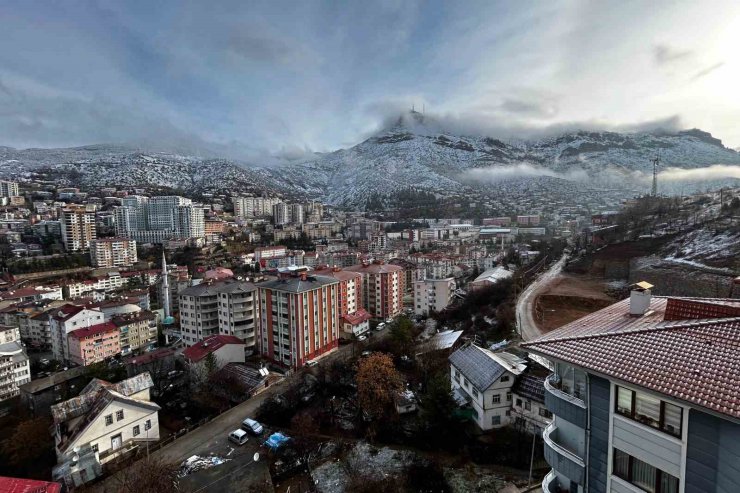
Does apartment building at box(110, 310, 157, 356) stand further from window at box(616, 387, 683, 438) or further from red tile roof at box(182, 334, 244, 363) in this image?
window at box(616, 387, 683, 438)

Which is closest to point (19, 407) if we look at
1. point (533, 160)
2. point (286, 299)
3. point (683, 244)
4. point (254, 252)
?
point (286, 299)

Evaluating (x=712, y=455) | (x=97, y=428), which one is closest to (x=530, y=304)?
(x=712, y=455)

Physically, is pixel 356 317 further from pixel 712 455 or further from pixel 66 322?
pixel 712 455

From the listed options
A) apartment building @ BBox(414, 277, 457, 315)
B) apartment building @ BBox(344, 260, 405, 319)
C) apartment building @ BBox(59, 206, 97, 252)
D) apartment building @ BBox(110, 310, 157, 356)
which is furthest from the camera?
apartment building @ BBox(59, 206, 97, 252)

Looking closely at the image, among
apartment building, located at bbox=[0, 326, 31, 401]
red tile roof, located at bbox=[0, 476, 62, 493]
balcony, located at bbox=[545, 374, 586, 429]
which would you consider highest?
balcony, located at bbox=[545, 374, 586, 429]

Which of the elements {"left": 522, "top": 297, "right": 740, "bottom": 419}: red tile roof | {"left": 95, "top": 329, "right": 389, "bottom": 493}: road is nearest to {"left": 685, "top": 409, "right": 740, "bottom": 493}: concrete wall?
{"left": 522, "top": 297, "right": 740, "bottom": 419}: red tile roof

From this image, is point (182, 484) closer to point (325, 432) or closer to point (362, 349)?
point (325, 432)
